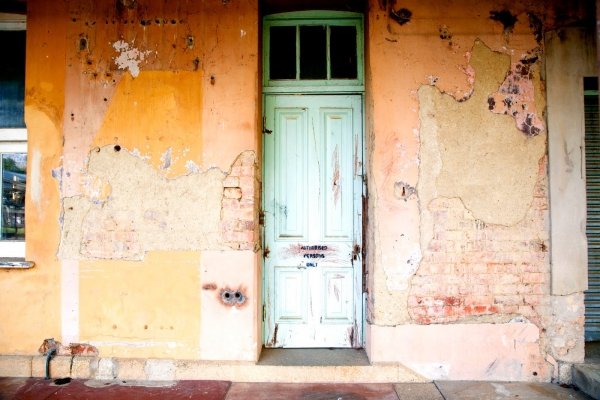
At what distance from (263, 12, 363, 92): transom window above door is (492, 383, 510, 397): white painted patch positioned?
9.58ft

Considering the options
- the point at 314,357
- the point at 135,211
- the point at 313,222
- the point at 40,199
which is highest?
the point at 40,199

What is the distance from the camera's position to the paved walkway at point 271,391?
3184 millimetres

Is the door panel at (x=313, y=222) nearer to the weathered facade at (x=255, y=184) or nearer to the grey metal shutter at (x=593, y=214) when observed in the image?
the weathered facade at (x=255, y=184)

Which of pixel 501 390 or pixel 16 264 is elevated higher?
pixel 16 264

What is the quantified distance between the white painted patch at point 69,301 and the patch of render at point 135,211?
12 centimetres

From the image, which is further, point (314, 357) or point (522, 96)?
point (314, 357)

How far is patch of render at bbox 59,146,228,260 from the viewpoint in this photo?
11.6 ft

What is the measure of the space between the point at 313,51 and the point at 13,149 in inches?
115

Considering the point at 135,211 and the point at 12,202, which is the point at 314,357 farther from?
the point at 12,202

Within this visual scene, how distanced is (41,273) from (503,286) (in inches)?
155

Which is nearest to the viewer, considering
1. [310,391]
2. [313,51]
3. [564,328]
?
[310,391]

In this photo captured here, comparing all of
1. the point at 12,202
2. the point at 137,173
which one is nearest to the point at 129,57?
the point at 137,173

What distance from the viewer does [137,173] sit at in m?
3.56

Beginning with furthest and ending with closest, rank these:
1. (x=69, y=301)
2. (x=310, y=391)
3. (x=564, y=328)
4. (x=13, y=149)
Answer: (x=13, y=149) < (x=69, y=301) < (x=564, y=328) < (x=310, y=391)
